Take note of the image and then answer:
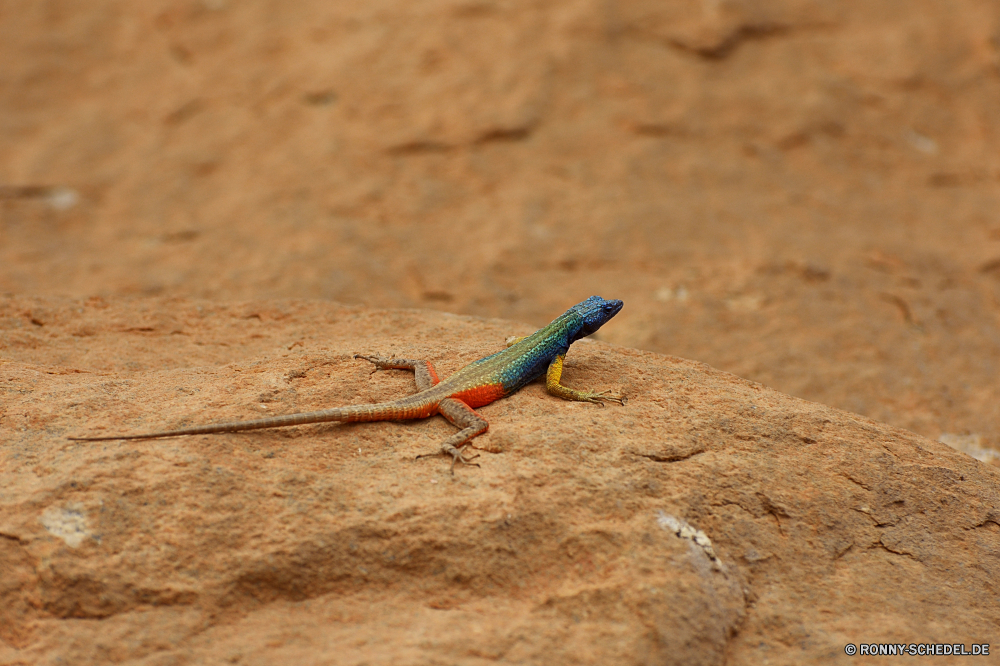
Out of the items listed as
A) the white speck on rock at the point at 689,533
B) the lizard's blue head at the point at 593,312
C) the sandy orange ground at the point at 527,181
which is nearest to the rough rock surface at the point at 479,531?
the white speck on rock at the point at 689,533

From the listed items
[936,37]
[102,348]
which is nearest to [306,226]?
[102,348]

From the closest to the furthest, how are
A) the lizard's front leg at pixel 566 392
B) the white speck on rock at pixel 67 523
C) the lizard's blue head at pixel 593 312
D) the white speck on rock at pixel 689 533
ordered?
the white speck on rock at pixel 67 523, the white speck on rock at pixel 689 533, the lizard's front leg at pixel 566 392, the lizard's blue head at pixel 593 312

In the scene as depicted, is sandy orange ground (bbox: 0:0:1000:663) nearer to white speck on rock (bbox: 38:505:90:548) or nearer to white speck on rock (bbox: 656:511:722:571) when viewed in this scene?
white speck on rock (bbox: 38:505:90:548)

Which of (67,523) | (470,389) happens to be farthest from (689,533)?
(67,523)

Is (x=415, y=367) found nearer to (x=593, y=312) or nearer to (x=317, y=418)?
(x=317, y=418)

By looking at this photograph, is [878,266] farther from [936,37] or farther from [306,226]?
[306,226]

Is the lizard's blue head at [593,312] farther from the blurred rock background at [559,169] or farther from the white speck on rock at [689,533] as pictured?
the blurred rock background at [559,169]

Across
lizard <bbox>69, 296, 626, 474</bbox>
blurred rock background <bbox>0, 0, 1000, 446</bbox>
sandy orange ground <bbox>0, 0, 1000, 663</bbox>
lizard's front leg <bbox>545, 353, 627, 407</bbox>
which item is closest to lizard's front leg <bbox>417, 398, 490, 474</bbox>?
lizard <bbox>69, 296, 626, 474</bbox>
